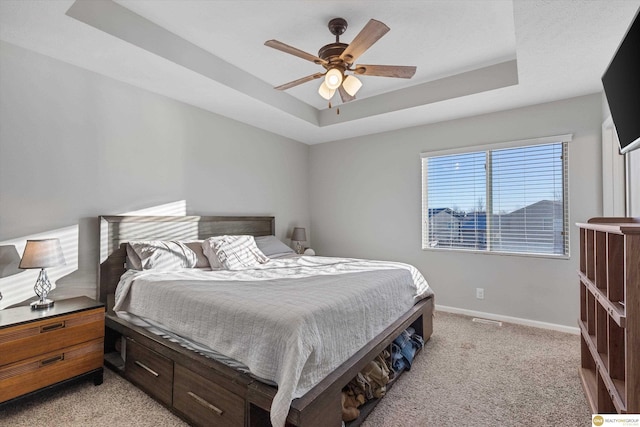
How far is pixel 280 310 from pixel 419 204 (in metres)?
3.11

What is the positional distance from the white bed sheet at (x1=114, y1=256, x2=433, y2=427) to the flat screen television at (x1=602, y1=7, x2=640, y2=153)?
1700 mm

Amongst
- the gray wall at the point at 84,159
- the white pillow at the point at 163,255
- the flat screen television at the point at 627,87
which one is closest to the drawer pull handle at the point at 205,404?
the white pillow at the point at 163,255

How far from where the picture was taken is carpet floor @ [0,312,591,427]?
75.5 inches

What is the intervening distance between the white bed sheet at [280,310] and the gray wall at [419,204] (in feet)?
4.67

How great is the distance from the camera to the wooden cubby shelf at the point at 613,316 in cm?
126

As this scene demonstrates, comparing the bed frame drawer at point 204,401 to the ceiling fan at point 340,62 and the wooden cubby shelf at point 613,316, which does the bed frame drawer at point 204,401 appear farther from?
the ceiling fan at point 340,62

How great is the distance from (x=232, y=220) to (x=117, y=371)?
1946mm

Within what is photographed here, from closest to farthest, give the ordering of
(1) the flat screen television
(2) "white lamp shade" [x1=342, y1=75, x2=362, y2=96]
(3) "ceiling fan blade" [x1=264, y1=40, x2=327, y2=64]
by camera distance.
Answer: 1. (1) the flat screen television
2. (3) "ceiling fan blade" [x1=264, y1=40, x2=327, y2=64]
3. (2) "white lamp shade" [x1=342, y1=75, x2=362, y2=96]

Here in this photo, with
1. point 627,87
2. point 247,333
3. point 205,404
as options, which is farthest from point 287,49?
Answer: point 205,404

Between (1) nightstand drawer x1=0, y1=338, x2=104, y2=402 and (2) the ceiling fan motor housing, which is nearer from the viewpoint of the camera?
(1) nightstand drawer x1=0, y1=338, x2=104, y2=402

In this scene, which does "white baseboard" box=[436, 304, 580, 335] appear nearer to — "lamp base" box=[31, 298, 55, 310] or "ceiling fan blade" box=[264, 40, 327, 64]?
"ceiling fan blade" box=[264, 40, 327, 64]

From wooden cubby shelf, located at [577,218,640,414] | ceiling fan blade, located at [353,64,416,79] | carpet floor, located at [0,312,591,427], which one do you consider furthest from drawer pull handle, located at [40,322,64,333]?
wooden cubby shelf, located at [577,218,640,414]

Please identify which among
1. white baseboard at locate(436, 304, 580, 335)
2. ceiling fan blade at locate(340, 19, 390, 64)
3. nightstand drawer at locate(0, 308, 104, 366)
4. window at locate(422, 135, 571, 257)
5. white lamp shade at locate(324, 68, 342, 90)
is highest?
ceiling fan blade at locate(340, 19, 390, 64)

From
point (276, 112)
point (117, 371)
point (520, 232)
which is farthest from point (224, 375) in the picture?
point (520, 232)
